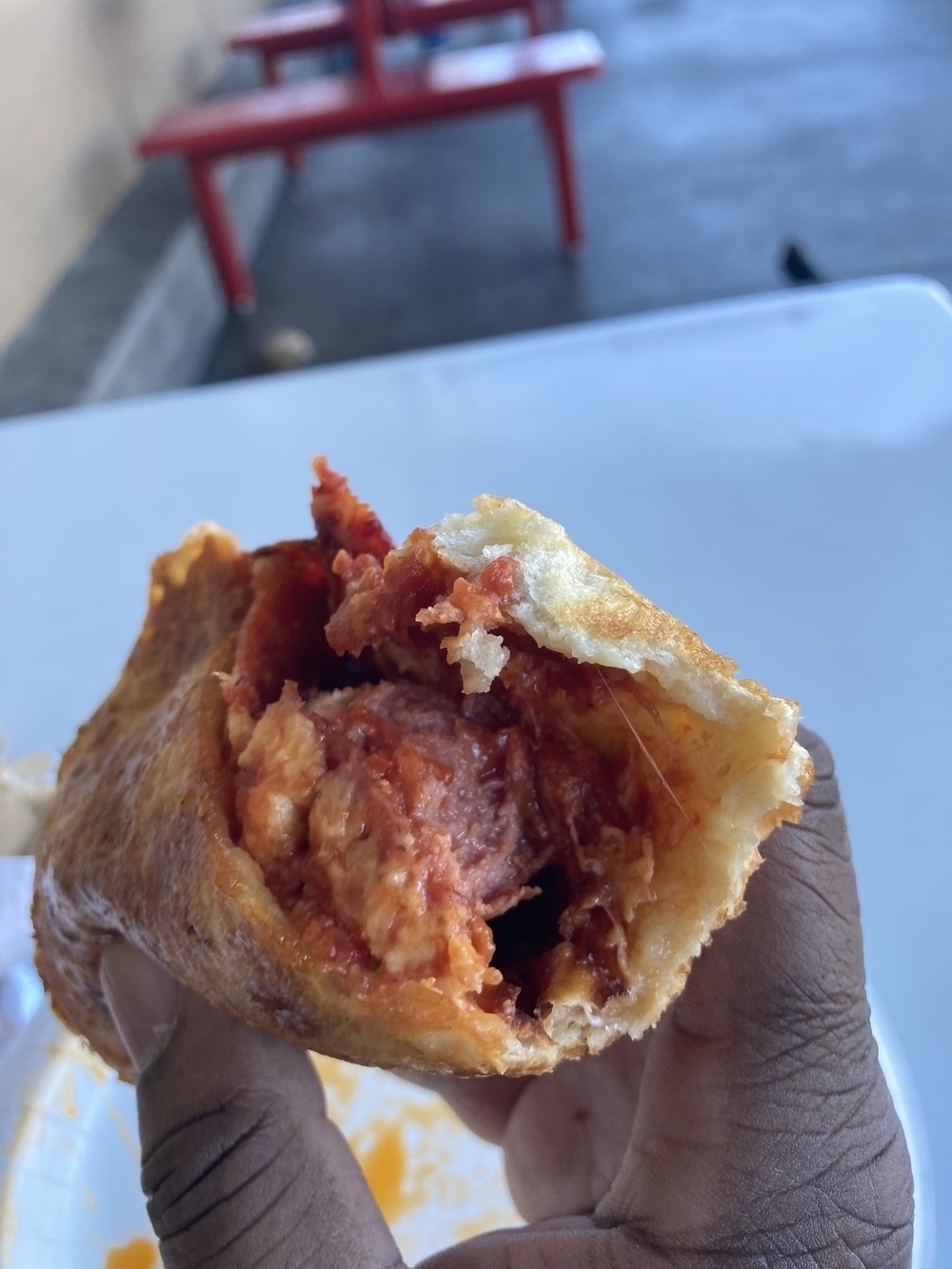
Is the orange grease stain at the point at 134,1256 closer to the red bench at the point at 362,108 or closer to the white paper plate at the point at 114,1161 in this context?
the white paper plate at the point at 114,1161

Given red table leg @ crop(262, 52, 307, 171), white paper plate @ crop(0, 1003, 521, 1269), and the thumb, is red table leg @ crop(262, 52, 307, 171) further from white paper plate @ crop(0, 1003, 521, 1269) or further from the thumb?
the thumb

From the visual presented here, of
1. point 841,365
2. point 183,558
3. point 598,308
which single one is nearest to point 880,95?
point 598,308

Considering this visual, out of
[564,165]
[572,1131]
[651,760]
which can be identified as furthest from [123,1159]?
[564,165]

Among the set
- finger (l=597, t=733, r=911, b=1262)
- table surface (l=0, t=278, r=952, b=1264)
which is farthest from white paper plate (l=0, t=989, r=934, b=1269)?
table surface (l=0, t=278, r=952, b=1264)

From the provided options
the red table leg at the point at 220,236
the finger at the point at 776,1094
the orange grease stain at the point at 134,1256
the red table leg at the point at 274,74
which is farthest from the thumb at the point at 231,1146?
the red table leg at the point at 274,74

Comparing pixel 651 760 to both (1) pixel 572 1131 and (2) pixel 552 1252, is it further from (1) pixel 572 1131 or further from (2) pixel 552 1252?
(1) pixel 572 1131

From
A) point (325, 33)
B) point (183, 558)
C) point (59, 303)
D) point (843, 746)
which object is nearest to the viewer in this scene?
point (183, 558)

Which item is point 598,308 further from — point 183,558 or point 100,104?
point 183,558
